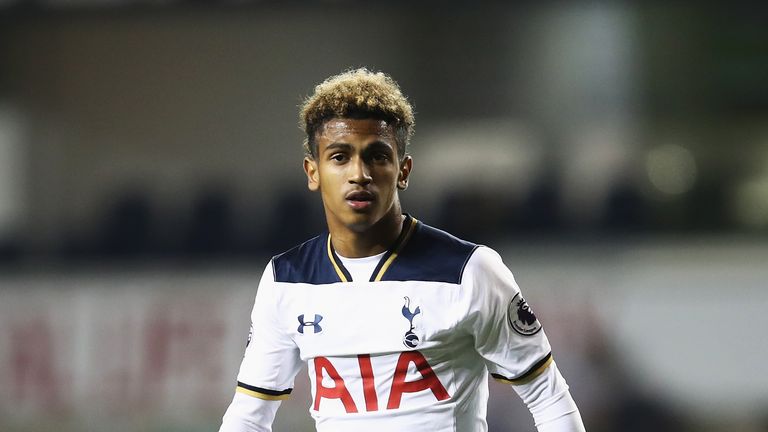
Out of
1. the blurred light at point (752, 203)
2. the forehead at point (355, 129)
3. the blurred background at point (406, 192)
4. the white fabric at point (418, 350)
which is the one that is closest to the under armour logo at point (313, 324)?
the white fabric at point (418, 350)

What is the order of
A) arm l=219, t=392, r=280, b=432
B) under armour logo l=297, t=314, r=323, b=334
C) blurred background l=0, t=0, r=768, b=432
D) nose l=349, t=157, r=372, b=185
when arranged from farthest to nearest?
1. blurred background l=0, t=0, r=768, b=432
2. arm l=219, t=392, r=280, b=432
3. under armour logo l=297, t=314, r=323, b=334
4. nose l=349, t=157, r=372, b=185

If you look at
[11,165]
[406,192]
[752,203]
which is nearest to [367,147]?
[406,192]

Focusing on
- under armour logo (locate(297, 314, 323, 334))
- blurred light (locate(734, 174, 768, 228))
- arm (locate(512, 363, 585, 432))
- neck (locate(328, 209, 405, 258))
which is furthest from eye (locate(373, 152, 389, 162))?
blurred light (locate(734, 174, 768, 228))

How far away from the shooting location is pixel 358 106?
2.24 metres

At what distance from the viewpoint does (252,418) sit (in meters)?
2.42

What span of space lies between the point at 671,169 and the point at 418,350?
562 cm

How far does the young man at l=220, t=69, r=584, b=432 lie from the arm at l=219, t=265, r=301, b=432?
0.20ft

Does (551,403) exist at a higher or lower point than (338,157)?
lower

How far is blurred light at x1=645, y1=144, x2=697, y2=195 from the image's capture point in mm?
7367

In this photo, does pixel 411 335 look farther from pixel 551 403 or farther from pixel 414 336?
pixel 551 403

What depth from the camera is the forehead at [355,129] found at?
223 centimetres

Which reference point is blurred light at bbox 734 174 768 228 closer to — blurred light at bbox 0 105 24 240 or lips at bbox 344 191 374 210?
blurred light at bbox 0 105 24 240

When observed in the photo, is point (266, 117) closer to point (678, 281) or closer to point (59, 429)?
point (59, 429)

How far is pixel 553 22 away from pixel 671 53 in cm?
86
